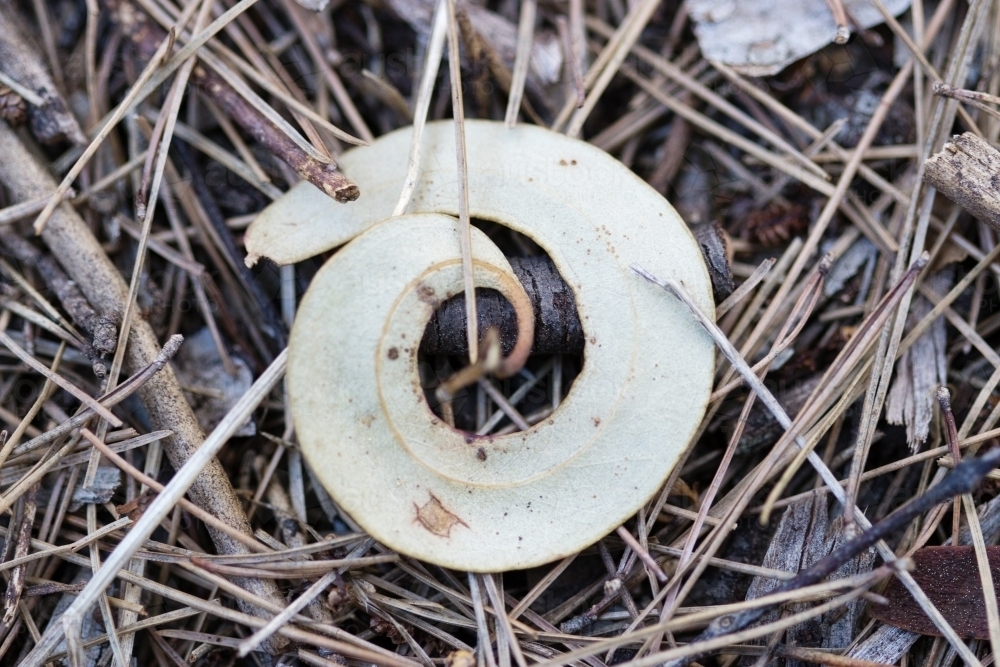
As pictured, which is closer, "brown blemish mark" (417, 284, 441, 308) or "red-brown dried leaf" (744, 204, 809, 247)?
"brown blemish mark" (417, 284, 441, 308)

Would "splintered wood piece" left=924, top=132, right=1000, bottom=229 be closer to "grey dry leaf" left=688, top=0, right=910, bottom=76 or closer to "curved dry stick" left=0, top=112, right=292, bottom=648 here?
"grey dry leaf" left=688, top=0, right=910, bottom=76

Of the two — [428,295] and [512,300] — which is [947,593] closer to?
[512,300]

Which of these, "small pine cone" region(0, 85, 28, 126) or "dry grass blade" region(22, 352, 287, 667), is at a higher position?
"small pine cone" region(0, 85, 28, 126)

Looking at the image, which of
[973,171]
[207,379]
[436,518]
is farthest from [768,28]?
[207,379]

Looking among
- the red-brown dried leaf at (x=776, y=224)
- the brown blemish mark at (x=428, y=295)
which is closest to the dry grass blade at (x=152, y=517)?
the brown blemish mark at (x=428, y=295)

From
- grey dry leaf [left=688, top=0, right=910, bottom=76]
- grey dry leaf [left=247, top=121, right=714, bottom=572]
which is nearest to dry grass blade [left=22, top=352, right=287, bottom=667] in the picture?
grey dry leaf [left=247, top=121, right=714, bottom=572]

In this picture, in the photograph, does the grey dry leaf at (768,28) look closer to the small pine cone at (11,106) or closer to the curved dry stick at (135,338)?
the curved dry stick at (135,338)

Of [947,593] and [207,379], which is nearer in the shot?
[947,593]

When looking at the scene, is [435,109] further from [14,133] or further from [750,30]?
[14,133]
